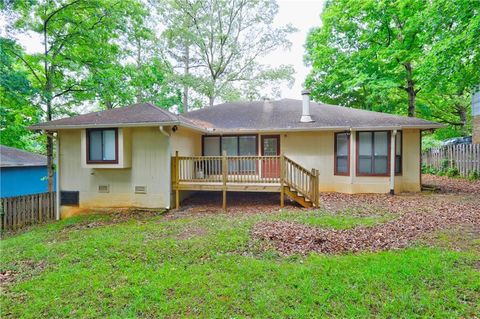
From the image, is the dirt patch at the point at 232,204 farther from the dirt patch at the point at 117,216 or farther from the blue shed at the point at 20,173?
the blue shed at the point at 20,173

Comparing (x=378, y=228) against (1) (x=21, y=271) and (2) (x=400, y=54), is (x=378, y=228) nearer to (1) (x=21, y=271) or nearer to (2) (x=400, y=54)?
(1) (x=21, y=271)

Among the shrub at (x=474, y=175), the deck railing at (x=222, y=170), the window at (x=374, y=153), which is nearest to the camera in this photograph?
the deck railing at (x=222, y=170)

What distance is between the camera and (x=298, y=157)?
11.6 meters

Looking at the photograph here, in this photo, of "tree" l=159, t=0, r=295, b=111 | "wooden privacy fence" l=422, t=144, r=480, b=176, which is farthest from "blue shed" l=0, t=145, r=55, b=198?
"wooden privacy fence" l=422, t=144, r=480, b=176

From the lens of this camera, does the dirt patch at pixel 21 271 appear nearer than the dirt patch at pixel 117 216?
Yes

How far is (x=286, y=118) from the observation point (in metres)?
12.3

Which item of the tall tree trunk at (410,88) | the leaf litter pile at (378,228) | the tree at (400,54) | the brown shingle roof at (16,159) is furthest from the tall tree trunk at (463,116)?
the brown shingle roof at (16,159)

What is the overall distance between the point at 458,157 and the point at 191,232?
15.5 meters

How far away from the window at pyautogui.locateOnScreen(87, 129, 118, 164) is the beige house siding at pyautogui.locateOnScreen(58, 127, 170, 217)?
0.27 metres

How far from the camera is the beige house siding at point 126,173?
909cm

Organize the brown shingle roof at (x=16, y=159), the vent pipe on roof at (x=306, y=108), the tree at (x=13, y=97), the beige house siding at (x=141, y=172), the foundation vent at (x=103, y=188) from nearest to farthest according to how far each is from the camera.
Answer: the tree at (x=13, y=97) < the beige house siding at (x=141, y=172) < the foundation vent at (x=103, y=188) < the vent pipe on roof at (x=306, y=108) < the brown shingle roof at (x=16, y=159)

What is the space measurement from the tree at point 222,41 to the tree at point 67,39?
9.03m

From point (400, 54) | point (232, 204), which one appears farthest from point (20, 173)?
point (400, 54)

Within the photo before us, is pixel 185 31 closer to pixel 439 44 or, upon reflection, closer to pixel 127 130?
pixel 127 130
